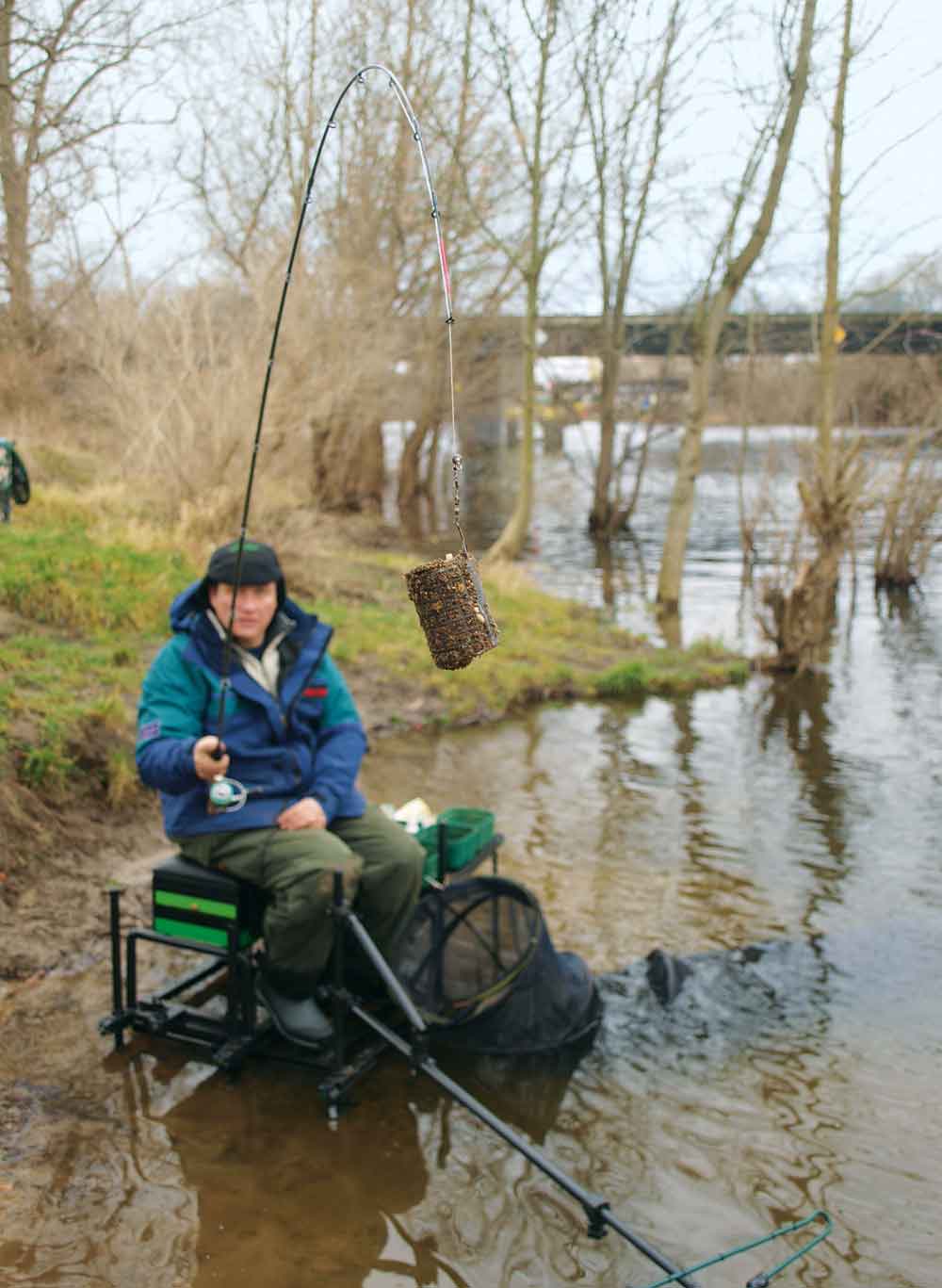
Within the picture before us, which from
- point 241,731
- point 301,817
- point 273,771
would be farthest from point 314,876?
point 241,731

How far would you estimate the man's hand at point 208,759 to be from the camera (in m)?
3.74

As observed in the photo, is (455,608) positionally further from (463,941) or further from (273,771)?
(463,941)

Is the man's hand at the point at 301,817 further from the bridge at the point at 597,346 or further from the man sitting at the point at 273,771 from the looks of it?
the bridge at the point at 597,346

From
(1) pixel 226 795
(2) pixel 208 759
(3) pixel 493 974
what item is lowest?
(3) pixel 493 974

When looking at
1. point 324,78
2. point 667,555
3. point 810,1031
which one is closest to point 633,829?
point 810,1031

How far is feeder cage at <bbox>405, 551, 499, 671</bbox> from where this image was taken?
8.88 ft

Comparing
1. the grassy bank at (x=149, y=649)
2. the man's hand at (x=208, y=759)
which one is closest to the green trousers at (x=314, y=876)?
the man's hand at (x=208, y=759)

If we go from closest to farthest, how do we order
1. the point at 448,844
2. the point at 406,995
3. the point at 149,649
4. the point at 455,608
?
the point at 455,608
the point at 406,995
the point at 448,844
the point at 149,649

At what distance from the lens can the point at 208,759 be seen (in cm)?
376

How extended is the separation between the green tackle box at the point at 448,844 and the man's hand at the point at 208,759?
3.31 feet

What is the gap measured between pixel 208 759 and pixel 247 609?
0.58 metres

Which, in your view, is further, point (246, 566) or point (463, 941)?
point (463, 941)

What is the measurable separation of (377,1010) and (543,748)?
15.0 feet

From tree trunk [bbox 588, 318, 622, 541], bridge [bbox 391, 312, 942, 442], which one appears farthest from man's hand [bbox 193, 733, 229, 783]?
tree trunk [bbox 588, 318, 622, 541]
